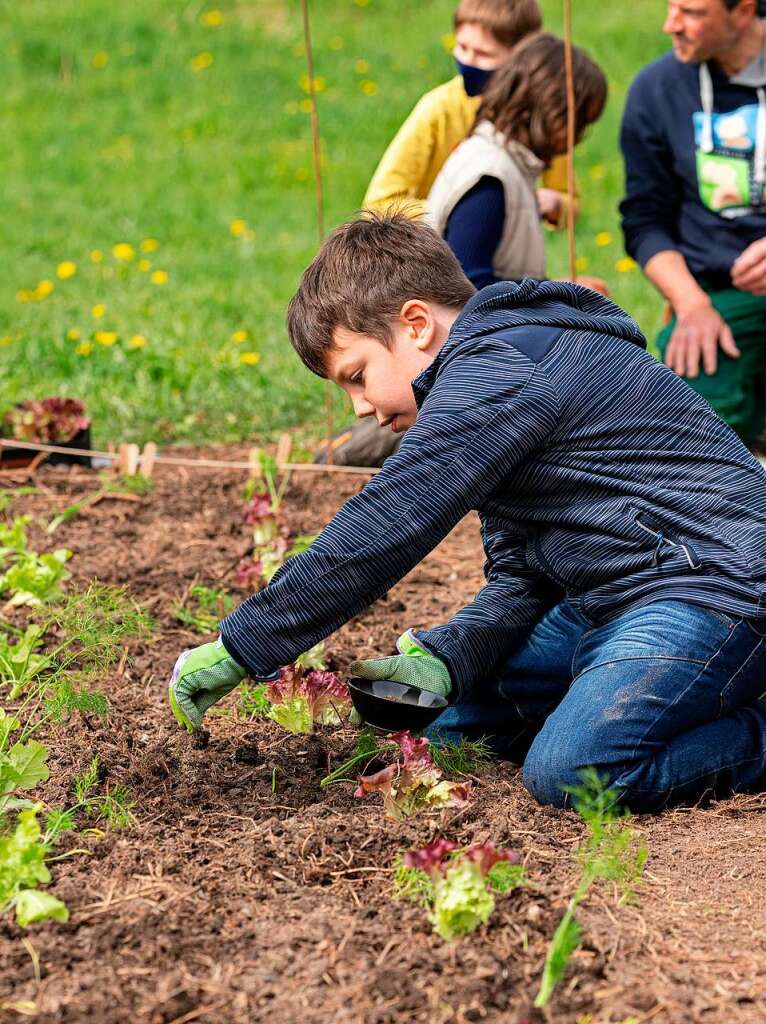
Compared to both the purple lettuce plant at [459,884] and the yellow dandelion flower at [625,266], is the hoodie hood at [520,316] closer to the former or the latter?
the purple lettuce plant at [459,884]

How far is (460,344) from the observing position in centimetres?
234

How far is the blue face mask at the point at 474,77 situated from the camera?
13.8 feet

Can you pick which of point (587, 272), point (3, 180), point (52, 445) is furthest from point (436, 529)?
point (3, 180)

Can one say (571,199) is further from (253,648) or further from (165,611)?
(253,648)

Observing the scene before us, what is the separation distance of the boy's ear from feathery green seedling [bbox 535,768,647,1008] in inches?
34.0

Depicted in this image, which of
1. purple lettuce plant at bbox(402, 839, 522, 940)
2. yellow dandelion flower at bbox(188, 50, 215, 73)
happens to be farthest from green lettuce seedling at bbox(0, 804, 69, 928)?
yellow dandelion flower at bbox(188, 50, 215, 73)

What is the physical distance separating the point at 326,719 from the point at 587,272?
15.7 feet

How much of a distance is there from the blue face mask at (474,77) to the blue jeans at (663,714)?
2.40 meters

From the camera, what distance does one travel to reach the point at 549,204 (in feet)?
14.3

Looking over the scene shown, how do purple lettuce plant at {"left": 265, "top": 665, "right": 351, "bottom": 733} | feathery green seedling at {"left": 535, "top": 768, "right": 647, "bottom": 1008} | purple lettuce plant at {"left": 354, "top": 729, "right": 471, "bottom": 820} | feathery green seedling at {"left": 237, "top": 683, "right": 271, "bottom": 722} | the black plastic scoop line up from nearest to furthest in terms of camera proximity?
feathery green seedling at {"left": 535, "top": 768, "right": 647, "bottom": 1008}, purple lettuce plant at {"left": 354, "top": 729, "right": 471, "bottom": 820}, the black plastic scoop, purple lettuce plant at {"left": 265, "top": 665, "right": 351, "bottom": 733}, feathery green seedling at {"left": 237, "top": 683, "right": 271, "bottom": 722}

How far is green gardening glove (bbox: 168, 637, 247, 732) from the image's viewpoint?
2.20m

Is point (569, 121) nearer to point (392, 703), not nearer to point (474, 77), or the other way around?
point (474, 77)

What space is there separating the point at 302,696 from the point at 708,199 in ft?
8.53

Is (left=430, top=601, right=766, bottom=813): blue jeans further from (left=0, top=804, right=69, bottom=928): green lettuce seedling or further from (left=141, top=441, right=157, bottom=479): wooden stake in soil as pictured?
(left=141, top=441, right=157, bottom=479): wooden stake in soil
